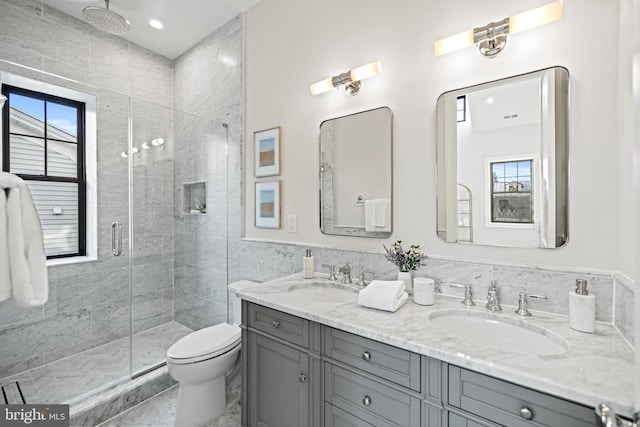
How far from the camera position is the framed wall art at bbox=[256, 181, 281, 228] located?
2244 millimetres

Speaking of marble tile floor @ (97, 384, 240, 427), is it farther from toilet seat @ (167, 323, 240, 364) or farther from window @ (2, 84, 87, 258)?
window @ (2, 84, 87, 258)

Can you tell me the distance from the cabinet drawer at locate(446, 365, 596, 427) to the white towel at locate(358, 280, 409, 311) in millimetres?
371

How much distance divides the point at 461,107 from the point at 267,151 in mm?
1386

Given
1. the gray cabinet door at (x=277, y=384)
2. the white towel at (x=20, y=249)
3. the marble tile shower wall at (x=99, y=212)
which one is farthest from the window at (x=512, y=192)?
the marble tile shower wall at (x=99, y=212)

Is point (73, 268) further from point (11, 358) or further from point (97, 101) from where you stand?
point (97, 101)

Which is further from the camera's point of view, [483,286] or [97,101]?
[97,101]

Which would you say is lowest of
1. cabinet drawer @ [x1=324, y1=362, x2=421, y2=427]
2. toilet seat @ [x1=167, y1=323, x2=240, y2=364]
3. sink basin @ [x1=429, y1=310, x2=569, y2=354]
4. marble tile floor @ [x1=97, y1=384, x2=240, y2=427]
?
marble tile floor @ [x1=97, y1=384, x2=240, y2=427]

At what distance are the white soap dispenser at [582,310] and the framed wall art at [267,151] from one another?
180 cm

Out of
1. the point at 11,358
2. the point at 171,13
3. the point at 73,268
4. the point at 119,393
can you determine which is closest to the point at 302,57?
the point at 171,13

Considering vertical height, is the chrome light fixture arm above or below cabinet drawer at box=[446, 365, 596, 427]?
above

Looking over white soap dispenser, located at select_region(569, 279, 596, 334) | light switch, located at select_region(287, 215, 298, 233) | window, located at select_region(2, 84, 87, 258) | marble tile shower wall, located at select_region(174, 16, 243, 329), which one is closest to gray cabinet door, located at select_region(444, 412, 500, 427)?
white soap dispenser, located at select_region(569, 279, 596, 334)

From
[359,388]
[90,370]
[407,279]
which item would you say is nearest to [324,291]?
[407,279]

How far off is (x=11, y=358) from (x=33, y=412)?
2.15 ft

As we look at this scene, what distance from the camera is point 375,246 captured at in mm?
1740
